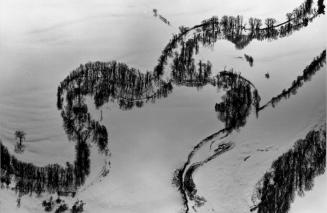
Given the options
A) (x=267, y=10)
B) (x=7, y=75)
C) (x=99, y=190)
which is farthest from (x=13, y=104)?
(x=267, y=10)

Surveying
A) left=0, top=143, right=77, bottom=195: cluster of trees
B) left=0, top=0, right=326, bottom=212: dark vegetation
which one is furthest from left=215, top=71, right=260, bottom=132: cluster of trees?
left=0, top=143, right=77, bottom=195: cluster of trees

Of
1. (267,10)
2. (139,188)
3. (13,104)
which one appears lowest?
(139,188)

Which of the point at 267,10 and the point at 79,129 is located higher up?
the point at 267,10

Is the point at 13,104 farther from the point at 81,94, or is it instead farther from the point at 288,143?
the point at 288,143

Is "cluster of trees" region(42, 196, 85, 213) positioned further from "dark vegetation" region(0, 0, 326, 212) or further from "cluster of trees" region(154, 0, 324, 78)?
"cluster of trees" region(154, 0, 324, 78)

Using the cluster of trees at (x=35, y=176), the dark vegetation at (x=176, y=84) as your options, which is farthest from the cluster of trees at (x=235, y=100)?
the cluster of trees at (x=35, y=176)

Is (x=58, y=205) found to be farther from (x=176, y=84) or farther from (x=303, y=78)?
(x=303, y=78)
